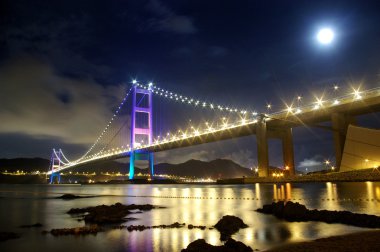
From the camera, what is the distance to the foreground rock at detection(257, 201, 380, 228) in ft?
38.3

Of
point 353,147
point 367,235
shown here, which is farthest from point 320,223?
point 353,147

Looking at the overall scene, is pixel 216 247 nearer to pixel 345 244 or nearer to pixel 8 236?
→ pixel 345 244

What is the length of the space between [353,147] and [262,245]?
112 feet

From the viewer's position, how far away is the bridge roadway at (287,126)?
40812 mm

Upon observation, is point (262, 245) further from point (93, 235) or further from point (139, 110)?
point (139, 110)

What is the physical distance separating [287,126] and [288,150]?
15.8 ft

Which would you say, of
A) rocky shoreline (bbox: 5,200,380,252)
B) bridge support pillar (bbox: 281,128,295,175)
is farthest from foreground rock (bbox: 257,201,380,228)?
bridge support pillar (bbox: 281,128,295,175)

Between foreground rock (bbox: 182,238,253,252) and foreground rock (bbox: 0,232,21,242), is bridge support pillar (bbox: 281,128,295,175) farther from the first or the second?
foreground rock (bbox: 182,238,253,252)

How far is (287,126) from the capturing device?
177 feet

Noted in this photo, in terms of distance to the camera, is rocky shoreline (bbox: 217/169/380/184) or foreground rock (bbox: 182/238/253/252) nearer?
foreground rock (bbox: 182/238/253/252)

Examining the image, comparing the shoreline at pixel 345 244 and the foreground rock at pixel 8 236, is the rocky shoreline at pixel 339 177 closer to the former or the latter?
the shoreline at pixel 345 244

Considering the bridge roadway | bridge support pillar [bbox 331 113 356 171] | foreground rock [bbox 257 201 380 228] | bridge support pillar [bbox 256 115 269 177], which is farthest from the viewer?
bridge support pillar [bbox 256 115 269 177]

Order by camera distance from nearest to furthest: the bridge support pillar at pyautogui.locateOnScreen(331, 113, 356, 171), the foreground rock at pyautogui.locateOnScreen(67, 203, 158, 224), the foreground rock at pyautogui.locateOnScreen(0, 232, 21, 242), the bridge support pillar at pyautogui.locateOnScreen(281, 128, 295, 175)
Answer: the foreground rock at pyautogui.locateOnScreen(0, 232, 21, 242) → the foreground rock at pyautogui.locateOnScreen(67, 203, 158, 224) → the bridge support pillar at pyautogui.locateOnScreen(331, 113, 356, 171) → the bridge support pillar at pyautogui.locateOnScreen(281, 128, 295, 175)

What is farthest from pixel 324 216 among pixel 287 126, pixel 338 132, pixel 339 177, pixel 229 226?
pixel 287 126
